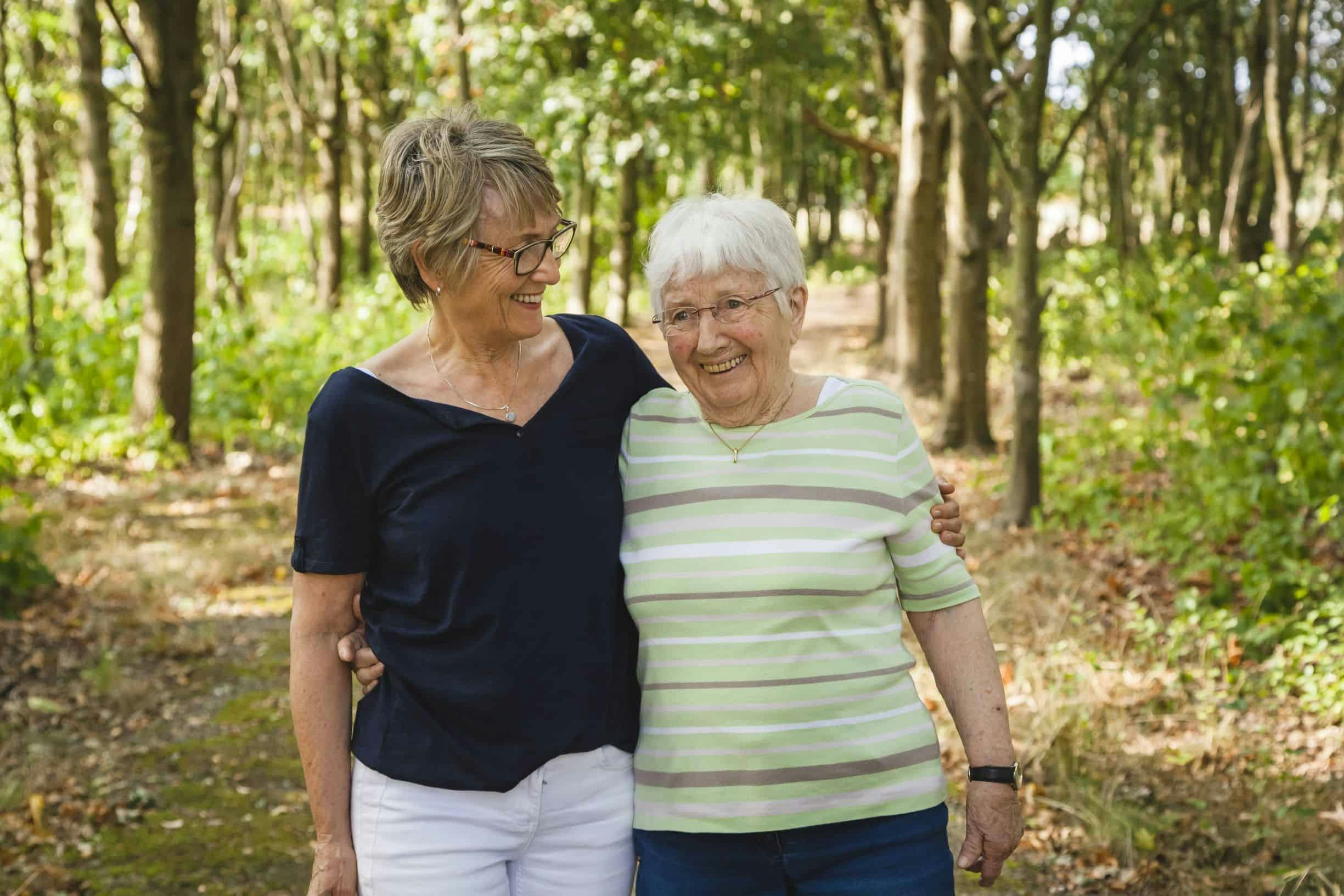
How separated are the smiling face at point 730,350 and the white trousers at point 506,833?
69cm

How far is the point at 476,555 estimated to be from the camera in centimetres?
217

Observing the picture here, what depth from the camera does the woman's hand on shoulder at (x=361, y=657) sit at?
2.22 meters

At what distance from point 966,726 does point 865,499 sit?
1.58ft

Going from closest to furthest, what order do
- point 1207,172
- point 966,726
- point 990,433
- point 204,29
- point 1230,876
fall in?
point 966,726, point 1230,876, point 990,433, point 204,29, point 1207,172

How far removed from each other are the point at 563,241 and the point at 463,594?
0.71m

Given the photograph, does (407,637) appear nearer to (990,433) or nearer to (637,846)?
(637,846)

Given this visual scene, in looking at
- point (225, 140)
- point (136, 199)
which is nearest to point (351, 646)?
point (225, 140)

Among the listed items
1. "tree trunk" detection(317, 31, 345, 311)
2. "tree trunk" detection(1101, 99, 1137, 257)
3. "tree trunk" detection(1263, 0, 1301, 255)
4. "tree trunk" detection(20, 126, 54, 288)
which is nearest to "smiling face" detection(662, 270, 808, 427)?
"tree trunk" detection(1263, 0, 1301, 255)

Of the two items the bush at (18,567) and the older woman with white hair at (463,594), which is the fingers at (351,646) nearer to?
the older woman with white hair at (463,594)

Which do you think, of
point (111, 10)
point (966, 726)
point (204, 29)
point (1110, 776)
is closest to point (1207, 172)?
point (204, 29)

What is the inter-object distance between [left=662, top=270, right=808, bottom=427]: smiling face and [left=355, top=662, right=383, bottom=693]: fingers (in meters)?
0.78

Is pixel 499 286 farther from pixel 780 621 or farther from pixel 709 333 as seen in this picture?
pixel 780 621

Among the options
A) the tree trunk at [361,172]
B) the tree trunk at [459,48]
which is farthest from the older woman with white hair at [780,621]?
the tree trunk at [361,172]

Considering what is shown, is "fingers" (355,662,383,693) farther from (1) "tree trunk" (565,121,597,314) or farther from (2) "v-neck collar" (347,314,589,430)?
(1) "tree trunk" (565,121,597,314)
